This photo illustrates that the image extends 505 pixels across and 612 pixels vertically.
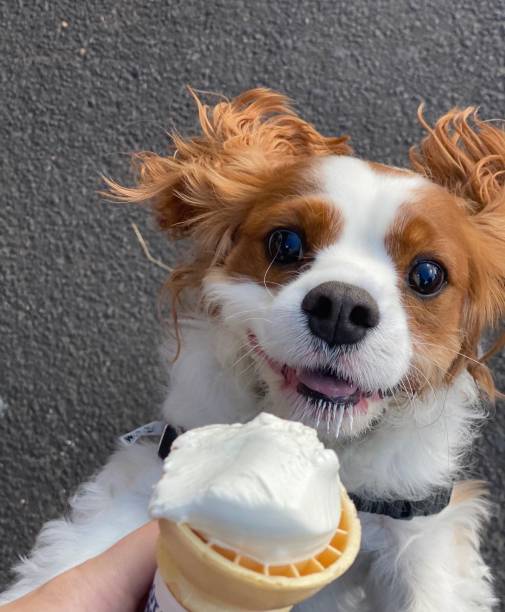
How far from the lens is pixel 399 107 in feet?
8.63

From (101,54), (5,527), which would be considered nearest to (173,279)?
(5,527)

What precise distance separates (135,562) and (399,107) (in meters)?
1.94

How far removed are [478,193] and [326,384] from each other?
0.60m

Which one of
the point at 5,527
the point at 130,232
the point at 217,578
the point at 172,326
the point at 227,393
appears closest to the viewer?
the point at 217,578

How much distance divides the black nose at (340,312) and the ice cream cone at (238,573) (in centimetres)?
43

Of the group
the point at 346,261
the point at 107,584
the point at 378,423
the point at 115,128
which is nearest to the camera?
the point at 107,584

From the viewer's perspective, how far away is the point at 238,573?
2.59ft

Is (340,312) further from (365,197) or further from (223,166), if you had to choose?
(223,166)

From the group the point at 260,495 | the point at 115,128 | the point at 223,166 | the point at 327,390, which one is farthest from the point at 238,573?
the point at 115,128

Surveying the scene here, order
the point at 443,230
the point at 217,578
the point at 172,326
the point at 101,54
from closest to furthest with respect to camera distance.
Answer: the point at 217,578
the point at 443,230
the point at 172,326
the point at 101,54

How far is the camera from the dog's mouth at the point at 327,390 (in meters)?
1.38

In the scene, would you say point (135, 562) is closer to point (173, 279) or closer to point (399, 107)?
point (173, 279)

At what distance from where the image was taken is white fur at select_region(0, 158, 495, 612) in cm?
132

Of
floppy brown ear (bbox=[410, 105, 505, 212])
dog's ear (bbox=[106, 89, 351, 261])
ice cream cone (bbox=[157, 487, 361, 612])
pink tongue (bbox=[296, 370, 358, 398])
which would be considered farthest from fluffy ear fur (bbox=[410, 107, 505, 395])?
ice cream cone (bbox=[157, 487, 361, 612])
